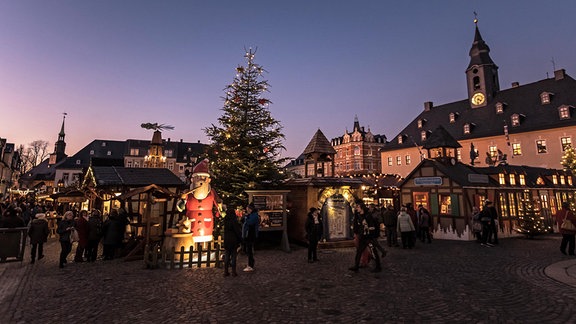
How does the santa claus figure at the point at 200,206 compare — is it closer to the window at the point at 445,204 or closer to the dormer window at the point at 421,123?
the window at the point at 445,204

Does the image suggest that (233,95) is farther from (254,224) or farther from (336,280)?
(336,280)

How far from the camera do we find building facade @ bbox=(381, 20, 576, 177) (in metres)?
32.0

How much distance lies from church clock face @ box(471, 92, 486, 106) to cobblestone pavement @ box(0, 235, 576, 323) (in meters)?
37.9

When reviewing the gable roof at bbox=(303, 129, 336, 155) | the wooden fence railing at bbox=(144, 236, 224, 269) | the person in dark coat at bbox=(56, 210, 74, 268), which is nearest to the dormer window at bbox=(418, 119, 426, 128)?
the gable roof at bbox=(303, 129, 336, 155)

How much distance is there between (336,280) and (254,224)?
10.6ft

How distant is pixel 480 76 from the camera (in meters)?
42.0

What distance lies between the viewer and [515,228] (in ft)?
58.9

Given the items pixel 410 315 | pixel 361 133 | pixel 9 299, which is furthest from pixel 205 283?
pixel 361 133

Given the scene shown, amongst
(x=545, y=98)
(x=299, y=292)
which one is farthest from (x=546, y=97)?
(x=299, y=292)

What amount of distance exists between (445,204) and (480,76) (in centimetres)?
3366

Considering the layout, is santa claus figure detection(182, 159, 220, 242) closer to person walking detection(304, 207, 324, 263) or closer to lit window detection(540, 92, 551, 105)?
person walking detection(304, 207, 324, 263)

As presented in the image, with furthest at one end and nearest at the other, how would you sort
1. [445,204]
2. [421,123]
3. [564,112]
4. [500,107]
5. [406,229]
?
[421,123] → [500,107] → [564,112] → [445,204] → [406,229]

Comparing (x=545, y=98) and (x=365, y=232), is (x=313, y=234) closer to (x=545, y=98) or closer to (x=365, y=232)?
(x=365, y=232)

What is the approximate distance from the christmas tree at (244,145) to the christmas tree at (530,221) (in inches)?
598
